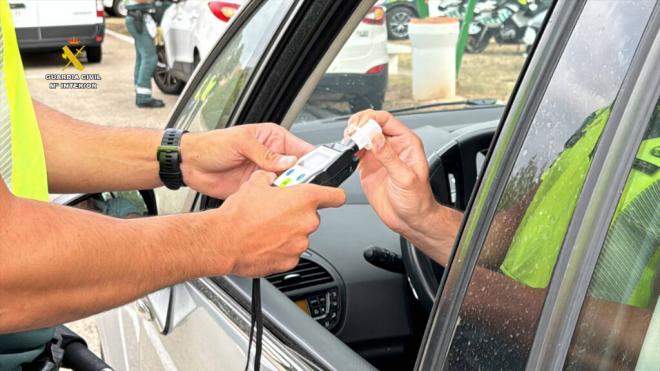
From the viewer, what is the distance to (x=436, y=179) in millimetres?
2205

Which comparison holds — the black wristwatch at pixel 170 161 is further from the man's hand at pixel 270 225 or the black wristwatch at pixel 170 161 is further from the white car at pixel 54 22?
the white car at pixel 54 22

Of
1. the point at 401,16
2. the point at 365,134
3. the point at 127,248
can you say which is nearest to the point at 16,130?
the point at 127,248

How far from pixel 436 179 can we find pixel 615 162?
1411 mm

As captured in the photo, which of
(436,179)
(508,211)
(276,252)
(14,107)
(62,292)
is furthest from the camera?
(436,179)

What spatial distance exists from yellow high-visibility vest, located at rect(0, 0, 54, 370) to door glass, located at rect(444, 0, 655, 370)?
76cm

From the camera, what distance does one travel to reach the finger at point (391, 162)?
4.67 ft

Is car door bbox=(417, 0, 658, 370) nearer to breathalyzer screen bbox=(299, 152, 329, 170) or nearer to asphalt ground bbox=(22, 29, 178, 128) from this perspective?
breathalyzer screen bbox=(299, 152, 329, 170)

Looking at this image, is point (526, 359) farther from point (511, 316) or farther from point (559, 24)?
point (559, 24)

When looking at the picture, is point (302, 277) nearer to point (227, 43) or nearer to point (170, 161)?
point (170, 161)

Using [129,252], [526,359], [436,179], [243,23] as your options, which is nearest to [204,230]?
[129,252]

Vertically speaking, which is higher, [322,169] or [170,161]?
[322,169]

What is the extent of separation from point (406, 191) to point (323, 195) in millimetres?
346

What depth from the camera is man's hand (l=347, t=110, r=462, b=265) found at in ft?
4.94

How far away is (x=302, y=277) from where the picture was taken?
76.4 inches
